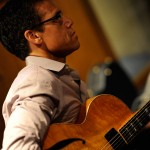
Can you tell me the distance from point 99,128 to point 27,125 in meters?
0.39

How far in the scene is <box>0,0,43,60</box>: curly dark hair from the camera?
180cm

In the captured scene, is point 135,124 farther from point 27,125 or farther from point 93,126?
point 27,125

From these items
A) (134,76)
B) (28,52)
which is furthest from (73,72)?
(134,76)

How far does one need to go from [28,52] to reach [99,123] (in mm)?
500

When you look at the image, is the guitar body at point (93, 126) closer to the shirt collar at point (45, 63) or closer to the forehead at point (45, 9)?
Answer: the shirt collar at point (45, 63)

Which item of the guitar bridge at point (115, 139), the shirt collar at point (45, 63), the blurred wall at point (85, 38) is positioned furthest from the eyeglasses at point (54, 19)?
the blurred wall at point (85, 38)

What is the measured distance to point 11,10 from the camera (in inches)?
70.7

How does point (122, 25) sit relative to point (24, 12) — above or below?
below

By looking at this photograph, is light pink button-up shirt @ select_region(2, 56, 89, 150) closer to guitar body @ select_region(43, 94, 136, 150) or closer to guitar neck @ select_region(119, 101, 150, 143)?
guitar body @ select_region(43, 94, 136, 150)

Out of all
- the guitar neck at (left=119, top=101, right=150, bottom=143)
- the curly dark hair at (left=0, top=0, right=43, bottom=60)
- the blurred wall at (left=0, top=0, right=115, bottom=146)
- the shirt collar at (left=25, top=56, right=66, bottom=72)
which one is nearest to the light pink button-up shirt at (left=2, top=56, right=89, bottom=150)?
the shirt collar at (left=25, top=56, right=66, bottom=72)

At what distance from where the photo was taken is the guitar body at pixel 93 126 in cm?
150

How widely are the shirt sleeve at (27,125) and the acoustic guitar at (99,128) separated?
0.05 m

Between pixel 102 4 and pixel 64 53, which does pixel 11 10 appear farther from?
pixel 102 4

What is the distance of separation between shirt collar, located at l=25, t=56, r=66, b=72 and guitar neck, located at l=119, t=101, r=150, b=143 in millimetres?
417
